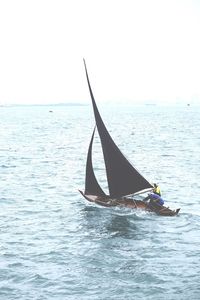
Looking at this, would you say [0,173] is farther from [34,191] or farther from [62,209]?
[62,209]

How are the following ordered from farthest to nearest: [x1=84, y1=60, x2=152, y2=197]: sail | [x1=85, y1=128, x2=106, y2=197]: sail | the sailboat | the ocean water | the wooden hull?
[x1=85, y1=128, x2=106, y2=197]: sail < [x1=84, y1=60, x2=152, y2=197]: sail < the sailboat < the wooden hull < the ocean water

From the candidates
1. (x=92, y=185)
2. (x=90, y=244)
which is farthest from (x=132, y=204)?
(x=90, y=244)

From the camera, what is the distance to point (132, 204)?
3728cm

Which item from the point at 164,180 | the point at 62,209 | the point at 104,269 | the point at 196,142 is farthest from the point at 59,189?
the point at 196,142

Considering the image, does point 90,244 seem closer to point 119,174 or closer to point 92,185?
point 119,174

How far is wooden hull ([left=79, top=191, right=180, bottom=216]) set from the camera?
118ft

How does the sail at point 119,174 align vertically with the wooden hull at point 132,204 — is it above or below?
above

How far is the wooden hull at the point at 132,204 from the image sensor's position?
3597 cm

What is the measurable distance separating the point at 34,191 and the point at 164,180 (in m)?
14.5

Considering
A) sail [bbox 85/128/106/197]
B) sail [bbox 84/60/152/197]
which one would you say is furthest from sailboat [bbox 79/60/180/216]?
sail [bbox 85/128/106/197]

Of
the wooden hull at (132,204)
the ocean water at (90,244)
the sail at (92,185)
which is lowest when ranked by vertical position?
the ocean water at (90,244)

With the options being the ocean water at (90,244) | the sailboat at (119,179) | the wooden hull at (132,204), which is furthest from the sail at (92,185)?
the ocean water at (90,244)

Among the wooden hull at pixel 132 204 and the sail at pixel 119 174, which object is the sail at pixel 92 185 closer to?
the wooden hull at pixel 132 204

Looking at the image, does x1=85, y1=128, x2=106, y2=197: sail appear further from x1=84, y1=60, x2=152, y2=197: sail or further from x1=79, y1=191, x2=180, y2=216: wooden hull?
x1=84, y1=60, x2=152, y2=197: sail
